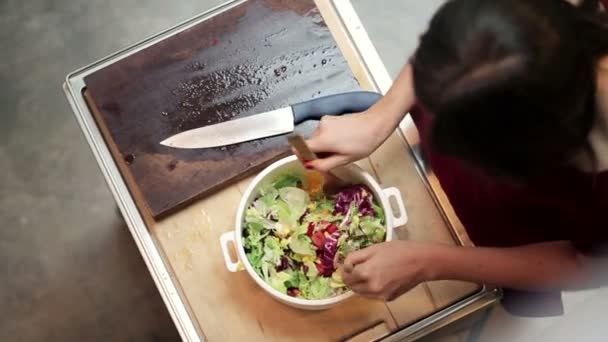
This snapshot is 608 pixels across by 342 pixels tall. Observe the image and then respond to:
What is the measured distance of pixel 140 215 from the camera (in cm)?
73

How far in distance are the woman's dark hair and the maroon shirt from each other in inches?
2.2

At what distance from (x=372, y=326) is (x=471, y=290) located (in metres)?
0.12

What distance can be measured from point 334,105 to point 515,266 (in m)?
0.26

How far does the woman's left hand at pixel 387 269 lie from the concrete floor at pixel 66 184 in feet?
2.11

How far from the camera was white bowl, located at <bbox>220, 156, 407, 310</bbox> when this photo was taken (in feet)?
2.05

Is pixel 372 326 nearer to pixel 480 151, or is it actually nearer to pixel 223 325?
pixel 223 325

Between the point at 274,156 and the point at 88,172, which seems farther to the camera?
the point at 88,172

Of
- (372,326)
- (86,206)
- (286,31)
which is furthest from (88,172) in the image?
(372,326)

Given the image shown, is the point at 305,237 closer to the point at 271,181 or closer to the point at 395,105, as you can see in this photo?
the point at 271,181

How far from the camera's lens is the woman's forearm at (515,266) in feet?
2.05

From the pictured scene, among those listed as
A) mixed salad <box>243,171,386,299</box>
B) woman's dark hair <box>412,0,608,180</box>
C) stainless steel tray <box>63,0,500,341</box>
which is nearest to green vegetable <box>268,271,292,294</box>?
mixed salad <box>243,171,386,299</box>

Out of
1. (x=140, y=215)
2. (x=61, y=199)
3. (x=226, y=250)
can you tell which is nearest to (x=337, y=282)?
(x=226, y=250)

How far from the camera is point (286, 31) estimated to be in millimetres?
766

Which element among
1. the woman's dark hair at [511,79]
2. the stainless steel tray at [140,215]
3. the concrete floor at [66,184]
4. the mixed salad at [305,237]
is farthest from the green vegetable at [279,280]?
the concrete floor at [66,184]
